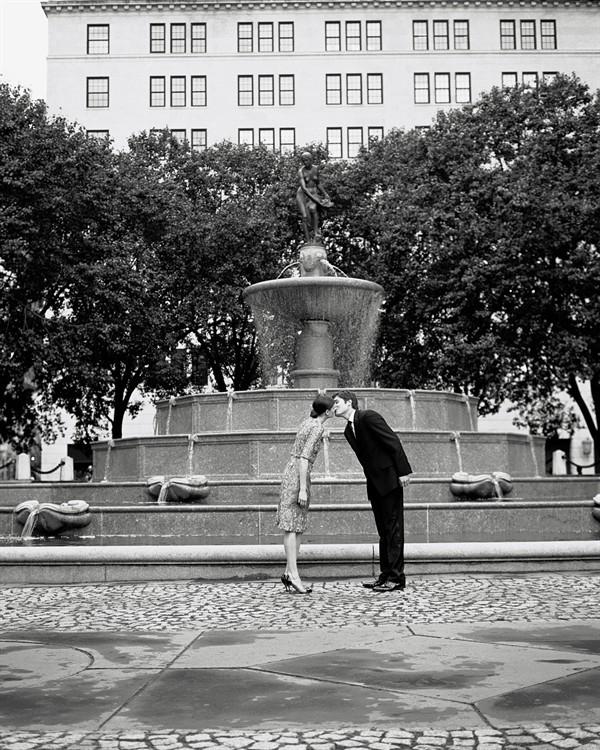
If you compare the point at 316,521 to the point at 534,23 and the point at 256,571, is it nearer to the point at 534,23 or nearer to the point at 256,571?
the point at 256,571

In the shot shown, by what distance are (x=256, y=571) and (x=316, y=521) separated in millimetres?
1976

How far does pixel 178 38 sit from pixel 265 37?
18.3ft

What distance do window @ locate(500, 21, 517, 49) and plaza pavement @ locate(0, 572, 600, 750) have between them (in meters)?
60.5

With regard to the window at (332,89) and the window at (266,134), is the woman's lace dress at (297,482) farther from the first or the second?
the window at (332,89)

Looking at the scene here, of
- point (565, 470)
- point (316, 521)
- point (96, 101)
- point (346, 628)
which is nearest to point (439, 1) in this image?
point (96, 101)

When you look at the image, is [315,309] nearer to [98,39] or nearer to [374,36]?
[374,36]

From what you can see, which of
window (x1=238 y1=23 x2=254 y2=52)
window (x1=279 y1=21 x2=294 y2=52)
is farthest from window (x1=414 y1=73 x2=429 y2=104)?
window (x1=238 y1=23 x2=254 y2=52)

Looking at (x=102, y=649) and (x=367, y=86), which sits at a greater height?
(x=367, y=86)

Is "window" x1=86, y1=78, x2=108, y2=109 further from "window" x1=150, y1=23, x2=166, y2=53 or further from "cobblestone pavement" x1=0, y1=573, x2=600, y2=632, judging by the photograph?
"cobblestone pavement" x1=0, y1=573, x2=600, y2=632

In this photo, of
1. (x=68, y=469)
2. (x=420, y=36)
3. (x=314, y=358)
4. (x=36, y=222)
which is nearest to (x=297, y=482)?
(x=314, y=358)

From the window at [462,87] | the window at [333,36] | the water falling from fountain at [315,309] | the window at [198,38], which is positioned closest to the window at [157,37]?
the window at [198,38]

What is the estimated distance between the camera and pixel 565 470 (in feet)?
198

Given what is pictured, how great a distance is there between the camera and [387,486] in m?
8.94

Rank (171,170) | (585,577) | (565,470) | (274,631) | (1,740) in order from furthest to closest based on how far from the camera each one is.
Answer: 1. (565,470)
2. (171,170)
3. (585,577)
4. (274,631)
5. (1,740)
